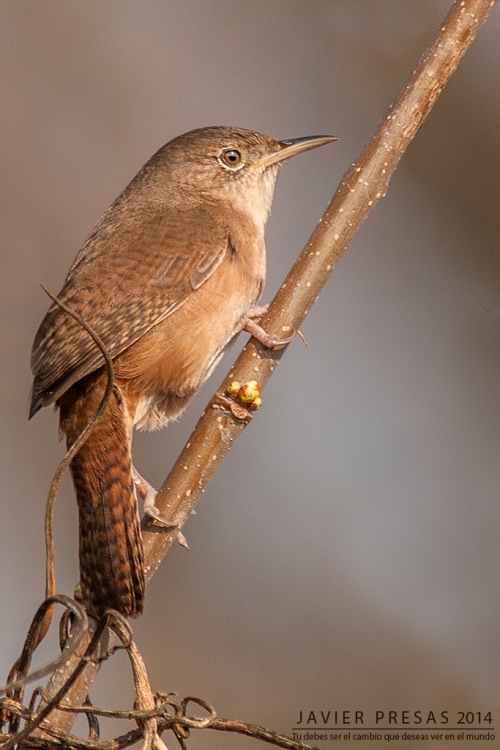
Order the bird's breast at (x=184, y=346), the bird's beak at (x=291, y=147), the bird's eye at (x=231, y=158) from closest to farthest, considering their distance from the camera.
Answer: the bird's breast at (x=184, y=346) < the bird's beak at (x=291, y=147) < the bird's eye at (x=231, y=158)

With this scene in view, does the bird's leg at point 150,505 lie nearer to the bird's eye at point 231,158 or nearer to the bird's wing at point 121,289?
the bird's wing at point 121,289

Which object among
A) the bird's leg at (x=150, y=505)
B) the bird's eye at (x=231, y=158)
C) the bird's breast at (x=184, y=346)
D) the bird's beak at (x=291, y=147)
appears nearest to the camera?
the bird's leg at (x=150, y=505)

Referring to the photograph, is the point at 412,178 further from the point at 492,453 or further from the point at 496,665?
the point at 496,665

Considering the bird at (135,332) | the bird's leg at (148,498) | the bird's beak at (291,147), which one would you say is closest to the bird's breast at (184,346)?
the bird at (135,332)

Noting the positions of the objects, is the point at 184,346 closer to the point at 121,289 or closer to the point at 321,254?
the point at 121,289

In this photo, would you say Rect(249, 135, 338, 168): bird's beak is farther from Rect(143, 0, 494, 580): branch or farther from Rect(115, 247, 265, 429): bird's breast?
Rect(143, 0, 494, 580): branch

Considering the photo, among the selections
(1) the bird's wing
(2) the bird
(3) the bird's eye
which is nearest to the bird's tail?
(2) the bird
